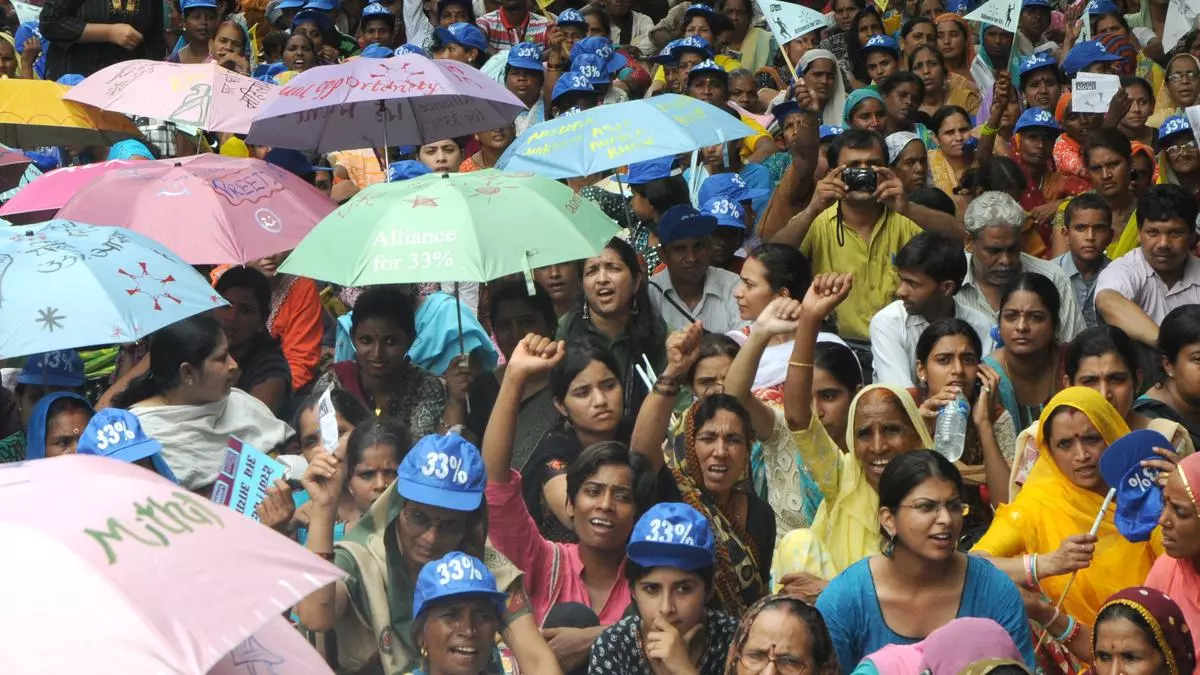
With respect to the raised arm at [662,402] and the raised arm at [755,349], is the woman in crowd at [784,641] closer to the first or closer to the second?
the raised arm at [662,402]

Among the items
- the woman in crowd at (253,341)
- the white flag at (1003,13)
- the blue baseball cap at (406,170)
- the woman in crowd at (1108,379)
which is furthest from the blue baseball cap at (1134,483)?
the white flag at (1003,13)

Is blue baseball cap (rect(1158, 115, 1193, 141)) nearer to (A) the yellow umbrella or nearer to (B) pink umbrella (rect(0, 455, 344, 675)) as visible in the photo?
(A) the yellow umbrella

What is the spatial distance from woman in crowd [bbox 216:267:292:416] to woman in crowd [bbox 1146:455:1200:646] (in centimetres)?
372

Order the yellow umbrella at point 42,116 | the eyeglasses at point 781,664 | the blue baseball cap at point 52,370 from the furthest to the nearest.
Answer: the yellow umbrella at point 42,116 → the blue baseball cap at point 52,370 → the eyeglasses at point 781,664

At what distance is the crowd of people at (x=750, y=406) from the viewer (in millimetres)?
5375

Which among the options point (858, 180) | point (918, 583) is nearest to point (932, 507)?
point (918, 583)

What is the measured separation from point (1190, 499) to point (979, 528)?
1.20 meters

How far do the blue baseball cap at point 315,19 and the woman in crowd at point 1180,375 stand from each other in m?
8.49

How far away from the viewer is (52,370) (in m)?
7.30

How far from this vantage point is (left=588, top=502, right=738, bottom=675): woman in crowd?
529 cm

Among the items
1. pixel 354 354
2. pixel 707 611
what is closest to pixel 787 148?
pixel 354 354

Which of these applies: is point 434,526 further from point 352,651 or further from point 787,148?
point 787,148

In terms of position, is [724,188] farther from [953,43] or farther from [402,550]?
[953,43]

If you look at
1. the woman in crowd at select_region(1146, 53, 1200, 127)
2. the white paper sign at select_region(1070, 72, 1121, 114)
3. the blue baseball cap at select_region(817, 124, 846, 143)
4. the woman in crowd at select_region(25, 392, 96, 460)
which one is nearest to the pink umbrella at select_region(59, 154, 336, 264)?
the woman in crowd at select_region(25, 392, 96, 460)
